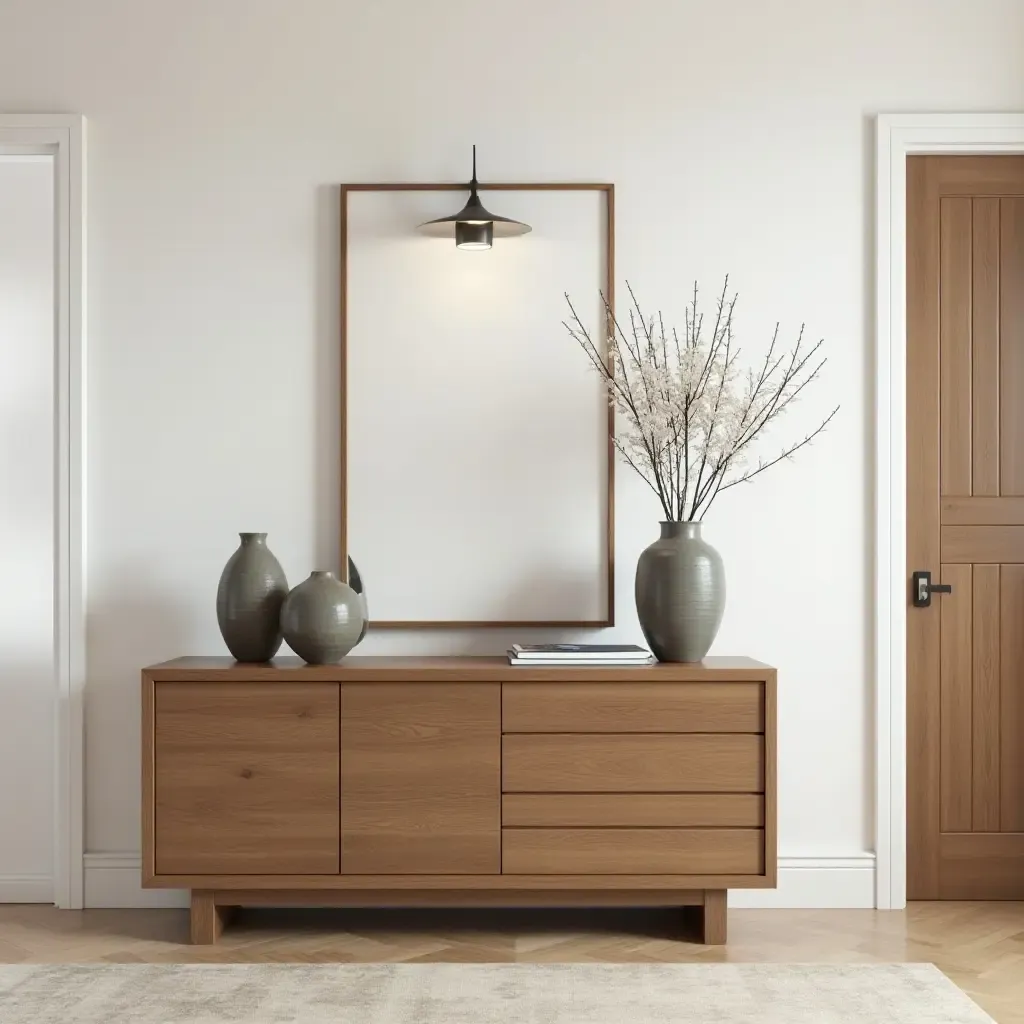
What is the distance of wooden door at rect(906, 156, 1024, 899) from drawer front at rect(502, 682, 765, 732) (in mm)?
797

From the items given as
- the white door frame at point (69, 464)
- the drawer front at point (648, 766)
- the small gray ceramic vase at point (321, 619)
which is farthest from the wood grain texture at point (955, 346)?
the white door frame at point (69, 464)

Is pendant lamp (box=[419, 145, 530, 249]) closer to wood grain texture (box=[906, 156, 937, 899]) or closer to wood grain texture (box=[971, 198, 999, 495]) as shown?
wood grain texture (box=[906, 156, 937, 899])

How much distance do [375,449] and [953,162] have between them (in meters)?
1.95

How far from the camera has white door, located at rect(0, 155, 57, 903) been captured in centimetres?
397

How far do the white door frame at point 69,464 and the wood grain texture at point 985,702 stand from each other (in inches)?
106

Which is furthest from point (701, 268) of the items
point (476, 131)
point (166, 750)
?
point (166, 750)

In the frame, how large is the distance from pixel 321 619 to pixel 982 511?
2.01 meters

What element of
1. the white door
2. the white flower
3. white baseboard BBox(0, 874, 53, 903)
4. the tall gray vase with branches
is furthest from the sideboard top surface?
the white door

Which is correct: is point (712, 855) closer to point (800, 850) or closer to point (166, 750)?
point (800, 850)

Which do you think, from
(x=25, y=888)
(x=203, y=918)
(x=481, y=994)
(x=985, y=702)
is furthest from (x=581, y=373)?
(x=25, y=888)

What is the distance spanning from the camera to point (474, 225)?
334 cm

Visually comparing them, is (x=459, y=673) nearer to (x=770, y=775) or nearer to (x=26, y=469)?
(x=770, y=775)

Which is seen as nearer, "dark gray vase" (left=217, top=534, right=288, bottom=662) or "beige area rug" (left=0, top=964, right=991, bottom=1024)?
"beige area rug" (left=0, top=964, right=991, bottom=1024)

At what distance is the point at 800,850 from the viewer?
137 inches
